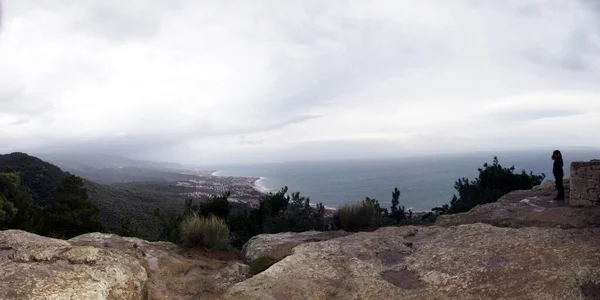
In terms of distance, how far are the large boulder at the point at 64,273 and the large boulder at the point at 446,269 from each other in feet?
5.39

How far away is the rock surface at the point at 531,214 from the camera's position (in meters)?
9.09

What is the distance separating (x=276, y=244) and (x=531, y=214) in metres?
7.25

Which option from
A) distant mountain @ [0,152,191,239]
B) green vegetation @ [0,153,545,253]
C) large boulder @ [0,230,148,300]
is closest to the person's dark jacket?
green vegetation @ [0,153,545,253]

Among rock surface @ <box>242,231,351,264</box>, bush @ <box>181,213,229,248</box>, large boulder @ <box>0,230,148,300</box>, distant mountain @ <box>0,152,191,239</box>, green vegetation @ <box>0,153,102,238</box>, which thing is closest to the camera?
large boulder @ <box>0,230,148,300</box>

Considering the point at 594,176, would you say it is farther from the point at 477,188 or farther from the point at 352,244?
the point at 477,188

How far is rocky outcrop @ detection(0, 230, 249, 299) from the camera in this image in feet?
16.0

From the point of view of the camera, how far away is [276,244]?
9.44 metres

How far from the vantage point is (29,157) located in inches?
2100

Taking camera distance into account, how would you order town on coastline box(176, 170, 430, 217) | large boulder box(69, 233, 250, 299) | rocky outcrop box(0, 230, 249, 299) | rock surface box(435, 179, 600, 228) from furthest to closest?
town on coastline box(176, 170, 430, 217) → rock surface box(435, 179, 600, 228) → large boulder box(69, 233, 250, 299) → rocky outcrop box(0, 230, 249, 299)

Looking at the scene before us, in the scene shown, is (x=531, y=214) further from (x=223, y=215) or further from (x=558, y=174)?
(x=223, y=215)

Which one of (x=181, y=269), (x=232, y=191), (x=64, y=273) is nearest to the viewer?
A: (x=64, y=273)

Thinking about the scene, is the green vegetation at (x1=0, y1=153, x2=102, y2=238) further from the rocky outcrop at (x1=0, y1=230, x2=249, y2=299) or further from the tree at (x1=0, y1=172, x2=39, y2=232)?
the rocky outcrop at (x1=0, y1=230, x2=249, y2=299)

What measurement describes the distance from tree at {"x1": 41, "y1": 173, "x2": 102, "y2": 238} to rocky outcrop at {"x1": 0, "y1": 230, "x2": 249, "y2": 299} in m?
9.88

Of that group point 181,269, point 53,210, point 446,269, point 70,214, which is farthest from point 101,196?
point 446,269
